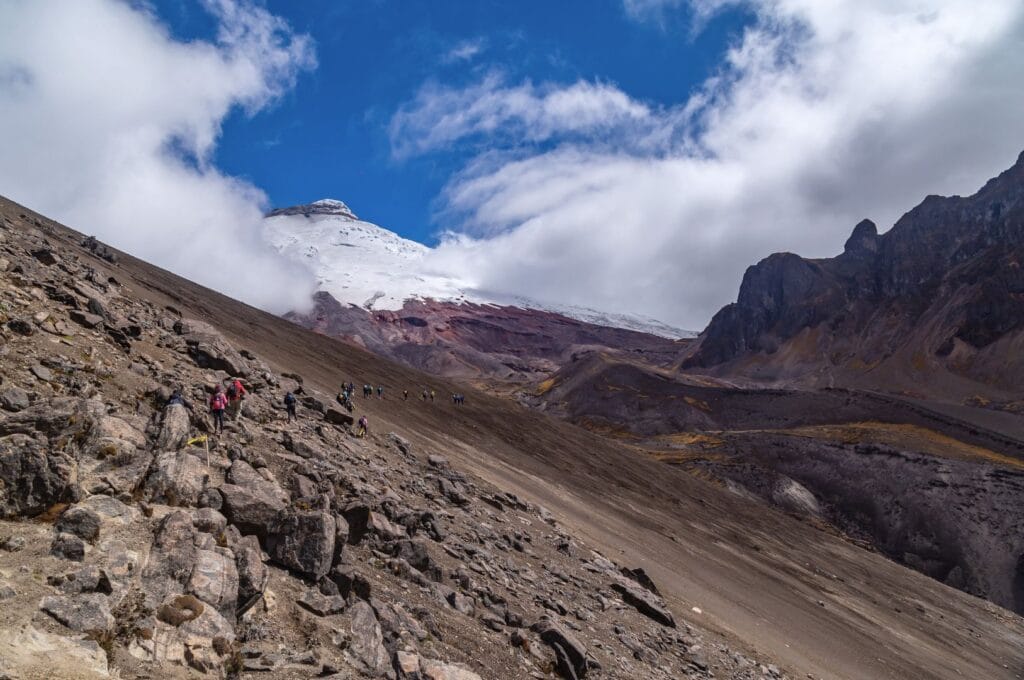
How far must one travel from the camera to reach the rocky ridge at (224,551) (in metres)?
5.38

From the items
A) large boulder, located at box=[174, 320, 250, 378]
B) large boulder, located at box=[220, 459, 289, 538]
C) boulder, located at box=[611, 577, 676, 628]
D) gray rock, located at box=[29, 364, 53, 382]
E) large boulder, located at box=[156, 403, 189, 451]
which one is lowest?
boulder, located at box=[611, 577, 676, 628]

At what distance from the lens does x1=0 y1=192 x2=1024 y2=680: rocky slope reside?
5504 millimetres

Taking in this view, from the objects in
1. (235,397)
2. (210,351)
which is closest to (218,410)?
(235,397)

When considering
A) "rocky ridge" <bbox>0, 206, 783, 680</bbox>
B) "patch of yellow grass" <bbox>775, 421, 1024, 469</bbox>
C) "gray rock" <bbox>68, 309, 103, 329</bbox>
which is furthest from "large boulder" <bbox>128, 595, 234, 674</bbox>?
"patch of yellow grass" <bbox>775, 421, 1024, 469</bbox>

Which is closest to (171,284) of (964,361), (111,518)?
(111,518)

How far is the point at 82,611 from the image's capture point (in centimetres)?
506

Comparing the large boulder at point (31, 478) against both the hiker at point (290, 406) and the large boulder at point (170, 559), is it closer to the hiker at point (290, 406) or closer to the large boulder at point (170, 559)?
the large boulder at point (170, 559)

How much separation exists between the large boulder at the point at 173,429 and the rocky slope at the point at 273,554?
0.03m

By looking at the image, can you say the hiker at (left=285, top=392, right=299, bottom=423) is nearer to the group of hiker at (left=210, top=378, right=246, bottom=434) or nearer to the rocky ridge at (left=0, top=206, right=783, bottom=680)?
the rocky ridge at (left=0, top=206, right=783, bottom=680)

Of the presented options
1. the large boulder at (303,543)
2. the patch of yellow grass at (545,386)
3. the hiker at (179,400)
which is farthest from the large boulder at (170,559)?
the patch of yellow grass at (545,386)

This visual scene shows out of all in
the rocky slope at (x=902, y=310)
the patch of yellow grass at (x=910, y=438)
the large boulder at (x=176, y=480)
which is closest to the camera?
the large boulder at (x=176, y=480)

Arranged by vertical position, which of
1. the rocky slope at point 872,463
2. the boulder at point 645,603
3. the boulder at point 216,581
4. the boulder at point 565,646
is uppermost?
the rocky slope at point 872,463

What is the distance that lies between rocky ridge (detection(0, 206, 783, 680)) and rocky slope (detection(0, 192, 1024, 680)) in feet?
0.09

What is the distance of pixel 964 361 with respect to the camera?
10569 centimetres
